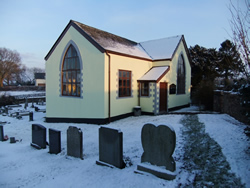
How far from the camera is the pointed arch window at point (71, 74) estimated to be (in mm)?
12345

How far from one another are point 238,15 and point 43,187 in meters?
6.89

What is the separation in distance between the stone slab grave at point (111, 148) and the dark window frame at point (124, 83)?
7.56m

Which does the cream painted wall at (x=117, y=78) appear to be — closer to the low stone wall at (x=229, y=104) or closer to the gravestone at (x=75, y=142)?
the gravestone at (x=75, y=142)

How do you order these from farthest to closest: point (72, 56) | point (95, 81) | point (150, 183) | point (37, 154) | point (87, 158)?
point (72, 56)
point (95, 81)
point (37, 154)
point (87, 158)
point (150, 183)

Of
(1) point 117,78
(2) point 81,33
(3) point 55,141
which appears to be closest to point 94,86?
(1) point 117,78

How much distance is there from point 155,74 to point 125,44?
404 cm

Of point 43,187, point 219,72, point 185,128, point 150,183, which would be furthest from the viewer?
point 219,72

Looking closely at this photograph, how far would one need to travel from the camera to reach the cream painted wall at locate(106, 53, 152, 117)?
38.6ft

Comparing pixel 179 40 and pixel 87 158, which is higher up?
pixel 179 40

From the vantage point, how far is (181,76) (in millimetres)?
17516

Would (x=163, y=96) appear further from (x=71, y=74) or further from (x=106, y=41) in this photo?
(x=71, y=74)

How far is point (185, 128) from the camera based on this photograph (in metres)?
8.20

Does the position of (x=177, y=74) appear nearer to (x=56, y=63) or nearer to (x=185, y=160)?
(x=56, y=63)

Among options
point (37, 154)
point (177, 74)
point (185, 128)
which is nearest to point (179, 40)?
Answer: point (177, 74)
